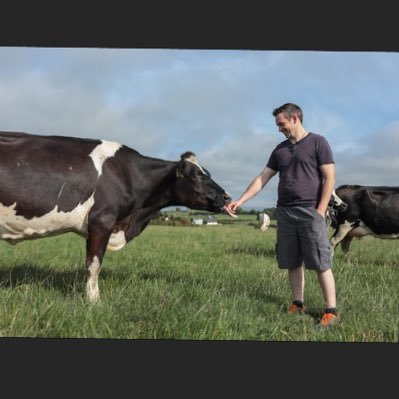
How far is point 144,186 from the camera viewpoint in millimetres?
5602

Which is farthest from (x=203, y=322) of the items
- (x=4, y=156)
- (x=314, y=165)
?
(x=4, y=156)

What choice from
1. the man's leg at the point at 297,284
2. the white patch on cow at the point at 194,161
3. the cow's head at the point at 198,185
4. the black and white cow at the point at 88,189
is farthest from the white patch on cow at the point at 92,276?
the man's leg at the point at 297,284

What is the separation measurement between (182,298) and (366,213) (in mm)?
5306

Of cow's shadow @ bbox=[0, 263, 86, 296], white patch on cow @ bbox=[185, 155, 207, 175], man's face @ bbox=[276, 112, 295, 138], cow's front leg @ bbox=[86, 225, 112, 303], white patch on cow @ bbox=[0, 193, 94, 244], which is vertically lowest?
cow's shadow @ bbox=[0, 263, 86, 296]

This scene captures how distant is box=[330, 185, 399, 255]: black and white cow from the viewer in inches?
344

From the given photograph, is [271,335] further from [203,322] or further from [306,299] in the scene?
[306,299]

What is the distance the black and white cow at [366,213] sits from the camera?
28.7 feet

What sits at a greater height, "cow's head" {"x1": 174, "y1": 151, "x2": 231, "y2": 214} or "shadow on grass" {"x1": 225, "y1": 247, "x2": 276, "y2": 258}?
"cow's head" {"x1": 174, "y1": 151, "x2": 231, "y2": 214}

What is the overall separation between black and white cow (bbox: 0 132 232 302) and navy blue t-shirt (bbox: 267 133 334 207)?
0.99 m

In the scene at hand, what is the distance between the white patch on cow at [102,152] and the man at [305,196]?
1982mm

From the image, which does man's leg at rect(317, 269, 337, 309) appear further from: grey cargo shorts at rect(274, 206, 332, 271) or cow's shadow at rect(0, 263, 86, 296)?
cow's shadow at rect(0, 263, 86, 296)

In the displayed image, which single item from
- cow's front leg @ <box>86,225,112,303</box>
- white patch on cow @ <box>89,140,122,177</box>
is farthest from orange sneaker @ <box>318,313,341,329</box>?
white patch on cow @ <box>89,140,122,177</box>

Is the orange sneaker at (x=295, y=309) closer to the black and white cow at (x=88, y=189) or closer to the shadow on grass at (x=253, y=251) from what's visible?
the black and white cow at (x=88, y=189)

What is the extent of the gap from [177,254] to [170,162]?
245 centimetres
